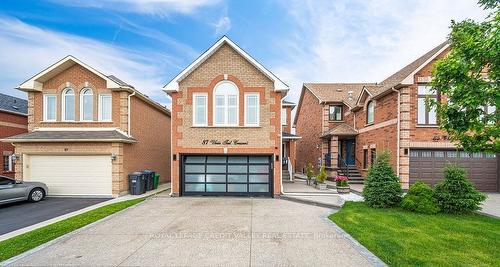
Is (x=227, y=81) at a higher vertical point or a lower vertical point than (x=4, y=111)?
higher

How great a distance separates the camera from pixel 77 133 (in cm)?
1369

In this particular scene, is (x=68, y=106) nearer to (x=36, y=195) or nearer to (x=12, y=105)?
(x=36, y=195)

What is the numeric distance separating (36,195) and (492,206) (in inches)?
833

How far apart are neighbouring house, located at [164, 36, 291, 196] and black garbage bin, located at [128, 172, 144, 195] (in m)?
2.08

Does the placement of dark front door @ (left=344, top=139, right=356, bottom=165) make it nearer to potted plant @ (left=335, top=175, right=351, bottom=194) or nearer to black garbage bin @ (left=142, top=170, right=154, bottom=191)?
potted plant @ (left=335, top=175, right=351, bottom=194)

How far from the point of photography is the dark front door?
20.4m

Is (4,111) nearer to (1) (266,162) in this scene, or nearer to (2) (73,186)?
(2) (73,186)

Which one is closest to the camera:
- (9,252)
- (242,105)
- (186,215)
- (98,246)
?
(9,252)

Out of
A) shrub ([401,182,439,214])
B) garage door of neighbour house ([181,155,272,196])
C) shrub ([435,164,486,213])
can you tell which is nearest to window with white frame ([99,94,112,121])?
garage door of neighbour house ([181,155,272,196])

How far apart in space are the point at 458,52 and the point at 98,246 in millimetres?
10254

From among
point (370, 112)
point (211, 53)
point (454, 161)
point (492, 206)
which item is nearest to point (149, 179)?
point (211, 53)

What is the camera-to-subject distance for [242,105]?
44.3 ft

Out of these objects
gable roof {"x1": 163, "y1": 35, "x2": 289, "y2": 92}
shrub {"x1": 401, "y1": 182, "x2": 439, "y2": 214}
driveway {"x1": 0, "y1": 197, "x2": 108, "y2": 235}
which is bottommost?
driveway {"x1": 0, "y1": 197, "x2": 108, "y2": 235}

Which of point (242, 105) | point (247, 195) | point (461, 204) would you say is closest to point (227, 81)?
point (242, 105)
